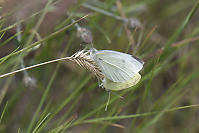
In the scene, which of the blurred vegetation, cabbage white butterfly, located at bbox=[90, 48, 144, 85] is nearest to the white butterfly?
cabbage white butterfly, located at bbox=[90, 48, 144, 85]

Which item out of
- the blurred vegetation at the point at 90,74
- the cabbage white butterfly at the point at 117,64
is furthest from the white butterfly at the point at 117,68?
the blurred vegetation at the point at 90,74

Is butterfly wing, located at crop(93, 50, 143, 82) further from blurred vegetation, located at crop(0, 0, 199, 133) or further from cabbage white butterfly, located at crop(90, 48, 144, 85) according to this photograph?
blurred vegetation, located at crop(0, 0, 199, 133)

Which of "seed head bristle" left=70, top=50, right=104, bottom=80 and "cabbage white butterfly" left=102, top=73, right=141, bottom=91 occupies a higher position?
"seed head bristle" left=70, top=50, right=104, bottom=80

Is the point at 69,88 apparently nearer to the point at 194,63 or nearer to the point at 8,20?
the point at 8,20

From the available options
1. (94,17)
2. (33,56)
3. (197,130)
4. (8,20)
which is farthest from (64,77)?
(197,130)

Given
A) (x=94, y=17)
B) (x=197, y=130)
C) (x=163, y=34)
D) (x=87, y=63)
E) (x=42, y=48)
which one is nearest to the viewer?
(x=87, y=63)
